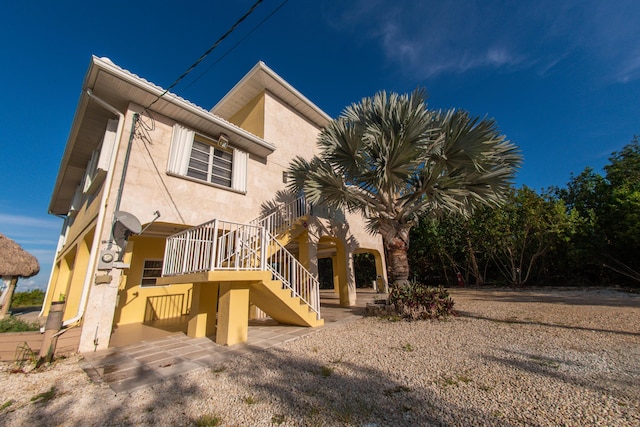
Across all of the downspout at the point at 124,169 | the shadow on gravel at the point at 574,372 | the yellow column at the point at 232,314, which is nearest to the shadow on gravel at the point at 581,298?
the shadow on gravel at the point at 574,372

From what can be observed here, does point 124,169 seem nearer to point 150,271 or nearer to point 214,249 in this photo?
point 214,249

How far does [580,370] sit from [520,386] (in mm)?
1093

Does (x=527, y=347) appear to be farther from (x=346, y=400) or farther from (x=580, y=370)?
(x=346, y=400)

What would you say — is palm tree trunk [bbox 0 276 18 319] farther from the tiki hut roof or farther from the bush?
the bush

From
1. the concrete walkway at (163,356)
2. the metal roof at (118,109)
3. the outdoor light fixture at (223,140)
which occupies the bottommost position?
the concrete walkway at (163,356)

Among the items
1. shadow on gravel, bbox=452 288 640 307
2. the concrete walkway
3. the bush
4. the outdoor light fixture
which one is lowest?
the concrete walkway

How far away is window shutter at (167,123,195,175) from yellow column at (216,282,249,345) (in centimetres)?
363

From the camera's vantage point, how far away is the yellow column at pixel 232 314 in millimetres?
5164

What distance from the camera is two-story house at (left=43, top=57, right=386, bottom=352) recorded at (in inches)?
211

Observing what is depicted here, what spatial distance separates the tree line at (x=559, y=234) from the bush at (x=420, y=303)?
240 inches

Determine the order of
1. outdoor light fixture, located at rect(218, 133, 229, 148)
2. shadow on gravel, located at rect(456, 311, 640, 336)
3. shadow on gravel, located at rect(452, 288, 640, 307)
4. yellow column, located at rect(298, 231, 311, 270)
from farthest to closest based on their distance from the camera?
yellow column, located at rect(298, 231, 311, 270)
shadow on gravel, located at rect(452, 288, 640, 307)
outdoor light fixture, located at rect(218, 133, 229, 148)
shadow on gravel, located at rect(456, 311, 640, 336)

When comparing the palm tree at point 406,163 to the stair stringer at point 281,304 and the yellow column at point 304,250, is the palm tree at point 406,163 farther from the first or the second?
the stair stringer at point 281,304

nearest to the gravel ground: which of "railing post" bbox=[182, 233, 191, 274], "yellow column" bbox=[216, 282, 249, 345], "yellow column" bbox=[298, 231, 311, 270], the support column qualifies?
"yellow column" bbox=[216, 282, 249, 345]

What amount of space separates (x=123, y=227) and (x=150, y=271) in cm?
453
